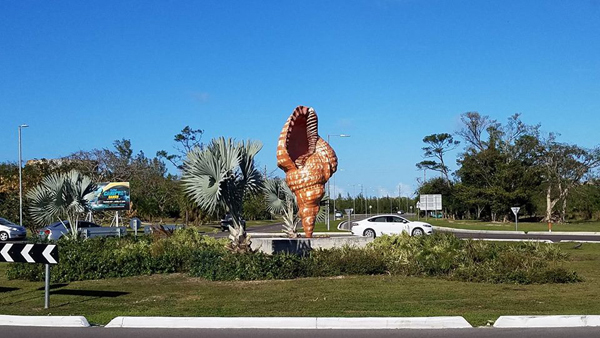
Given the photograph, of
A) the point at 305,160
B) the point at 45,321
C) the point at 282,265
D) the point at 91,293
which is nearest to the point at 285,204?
the point at 305,160

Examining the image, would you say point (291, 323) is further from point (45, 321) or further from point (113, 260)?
point (113, 260)

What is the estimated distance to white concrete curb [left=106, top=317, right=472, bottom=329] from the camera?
937 centimetres

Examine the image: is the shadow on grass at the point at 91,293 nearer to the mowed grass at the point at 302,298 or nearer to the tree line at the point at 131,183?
the mowed grass at the point at 302,298

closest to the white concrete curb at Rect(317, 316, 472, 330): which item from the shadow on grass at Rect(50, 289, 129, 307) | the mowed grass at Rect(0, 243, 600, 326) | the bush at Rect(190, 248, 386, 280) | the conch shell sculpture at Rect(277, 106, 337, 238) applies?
Result: the mowed grass at Rect(0, 243, 600, 326)

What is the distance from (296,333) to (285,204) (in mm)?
13669

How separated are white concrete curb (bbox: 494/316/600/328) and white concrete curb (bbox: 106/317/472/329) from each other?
0.56 metres

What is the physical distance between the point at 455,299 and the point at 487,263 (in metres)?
3.62

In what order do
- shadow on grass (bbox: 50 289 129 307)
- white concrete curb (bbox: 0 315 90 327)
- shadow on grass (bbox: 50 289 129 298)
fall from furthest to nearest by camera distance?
shadow on grass (bbox: 50 289 129 298) → shadow on grass (bbox: 50 289 129 307) → white concrete curb (bbox: 0 315 90 327)

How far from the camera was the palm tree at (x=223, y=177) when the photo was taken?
49.7 feet

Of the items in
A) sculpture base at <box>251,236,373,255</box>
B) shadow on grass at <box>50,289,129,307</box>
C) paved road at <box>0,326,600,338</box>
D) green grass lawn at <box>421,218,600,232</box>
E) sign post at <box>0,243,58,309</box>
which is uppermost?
sign post at <box>0,243,58,309</box>

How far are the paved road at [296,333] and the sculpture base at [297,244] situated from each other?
25.9ft

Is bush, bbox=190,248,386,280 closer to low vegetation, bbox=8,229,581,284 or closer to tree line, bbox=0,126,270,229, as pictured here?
low vegetation, bbox=8,229,581,284

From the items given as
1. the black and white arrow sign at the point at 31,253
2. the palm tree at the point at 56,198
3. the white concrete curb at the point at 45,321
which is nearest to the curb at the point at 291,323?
the white concrete curb at the point at 45,321

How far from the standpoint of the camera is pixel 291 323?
9.53 m
